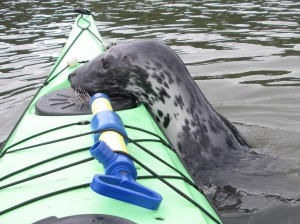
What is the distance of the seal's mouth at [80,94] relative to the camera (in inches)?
162

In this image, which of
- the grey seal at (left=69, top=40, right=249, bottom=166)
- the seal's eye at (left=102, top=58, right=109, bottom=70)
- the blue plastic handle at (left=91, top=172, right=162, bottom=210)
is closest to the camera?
the blue plastic handle at (left=91, top=172, right=162, bottom=210)

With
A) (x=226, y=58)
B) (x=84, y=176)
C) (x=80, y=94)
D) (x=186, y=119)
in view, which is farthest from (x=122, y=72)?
(x=226, y=58)

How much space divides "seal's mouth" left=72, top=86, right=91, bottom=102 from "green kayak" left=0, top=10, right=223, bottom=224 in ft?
0.16

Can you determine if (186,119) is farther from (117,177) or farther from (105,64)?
(117,177)

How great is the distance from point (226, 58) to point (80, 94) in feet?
15.6

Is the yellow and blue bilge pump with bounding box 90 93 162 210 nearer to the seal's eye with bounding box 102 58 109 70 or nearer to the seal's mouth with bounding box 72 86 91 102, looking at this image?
the seal's mouth with bounding box 72 86 91 102

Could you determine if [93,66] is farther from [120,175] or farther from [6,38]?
[6,38]

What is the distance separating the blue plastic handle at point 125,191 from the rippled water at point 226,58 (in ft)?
4.89

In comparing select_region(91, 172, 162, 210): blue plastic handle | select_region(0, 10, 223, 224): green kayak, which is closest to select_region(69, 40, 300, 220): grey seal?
select_region(0, 10, 223, 224): green kayak

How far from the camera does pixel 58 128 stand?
11.2ft

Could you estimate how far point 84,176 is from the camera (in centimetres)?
258

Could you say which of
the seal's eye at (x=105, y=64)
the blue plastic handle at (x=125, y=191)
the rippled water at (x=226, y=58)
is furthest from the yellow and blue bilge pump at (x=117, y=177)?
the seal's eye at (x=105, y=64)

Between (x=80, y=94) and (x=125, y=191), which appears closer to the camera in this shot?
(x=125, y=191)

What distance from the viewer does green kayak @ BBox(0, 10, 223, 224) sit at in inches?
87.1
